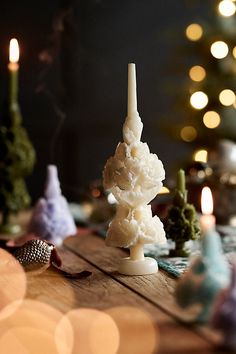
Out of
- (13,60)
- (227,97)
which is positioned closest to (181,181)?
(13,60)

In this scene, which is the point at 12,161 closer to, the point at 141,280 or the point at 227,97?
the point at 141,280

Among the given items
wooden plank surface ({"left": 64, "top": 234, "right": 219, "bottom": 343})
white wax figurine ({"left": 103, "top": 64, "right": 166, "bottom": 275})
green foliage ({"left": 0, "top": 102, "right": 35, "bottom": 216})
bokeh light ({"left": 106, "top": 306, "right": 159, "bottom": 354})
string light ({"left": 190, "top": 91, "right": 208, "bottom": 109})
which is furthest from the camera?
string light ({"left": 190, "top": 91, "right": 208, "bottom": 109})

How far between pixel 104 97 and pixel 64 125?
191 millimetres

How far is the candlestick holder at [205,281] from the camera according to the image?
35.2 inches

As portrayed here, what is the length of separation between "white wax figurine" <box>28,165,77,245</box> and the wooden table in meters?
0.14

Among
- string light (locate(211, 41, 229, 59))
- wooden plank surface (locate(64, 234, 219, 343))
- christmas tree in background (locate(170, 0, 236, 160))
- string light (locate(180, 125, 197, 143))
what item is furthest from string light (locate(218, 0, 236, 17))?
wooden plank surface (locate(64, 234, 219, 343))

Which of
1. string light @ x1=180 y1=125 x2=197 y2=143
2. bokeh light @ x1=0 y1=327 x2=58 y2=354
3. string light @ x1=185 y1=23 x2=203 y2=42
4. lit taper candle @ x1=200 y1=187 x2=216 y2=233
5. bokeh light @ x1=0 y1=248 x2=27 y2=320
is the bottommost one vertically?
bokeh light @ x1=0 y1=327 x2=58 y2=354

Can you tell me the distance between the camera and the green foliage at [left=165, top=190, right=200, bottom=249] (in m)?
1.39

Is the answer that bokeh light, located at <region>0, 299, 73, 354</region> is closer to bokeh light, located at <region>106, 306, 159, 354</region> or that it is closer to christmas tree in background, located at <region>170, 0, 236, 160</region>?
bokeh light, located at <region>106, 306, 159, 354</region>

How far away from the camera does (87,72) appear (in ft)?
8.63

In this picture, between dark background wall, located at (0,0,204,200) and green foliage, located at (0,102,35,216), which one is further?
dark background wall, located at (0,0,204,200)

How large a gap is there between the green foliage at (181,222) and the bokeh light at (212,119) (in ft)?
3.64

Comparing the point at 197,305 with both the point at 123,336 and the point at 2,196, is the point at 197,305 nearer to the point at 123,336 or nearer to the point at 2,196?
the point at 123,336

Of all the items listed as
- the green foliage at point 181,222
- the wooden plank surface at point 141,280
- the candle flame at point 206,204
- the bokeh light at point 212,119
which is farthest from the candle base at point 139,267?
the bokeh light at point 212,119
